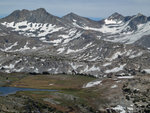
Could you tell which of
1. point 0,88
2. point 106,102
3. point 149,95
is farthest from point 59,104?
point 0,88

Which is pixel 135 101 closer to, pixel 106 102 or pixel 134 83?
pixel 106 102

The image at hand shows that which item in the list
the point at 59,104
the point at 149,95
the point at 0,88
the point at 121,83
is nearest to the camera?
the point at 59,104

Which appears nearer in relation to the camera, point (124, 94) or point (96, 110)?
point (96, 110)

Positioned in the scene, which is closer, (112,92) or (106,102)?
(106,102)

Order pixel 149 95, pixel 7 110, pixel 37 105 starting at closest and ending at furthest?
pixel 7 110 < pixel 37 105 < pixel 149 95

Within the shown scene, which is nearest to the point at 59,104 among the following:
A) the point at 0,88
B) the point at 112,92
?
the point at 112,92

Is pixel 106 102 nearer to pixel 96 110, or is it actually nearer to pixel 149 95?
pixel 96 110

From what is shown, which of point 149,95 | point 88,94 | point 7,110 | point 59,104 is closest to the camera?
point 7,110

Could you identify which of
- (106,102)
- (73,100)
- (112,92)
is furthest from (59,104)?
(112,92)

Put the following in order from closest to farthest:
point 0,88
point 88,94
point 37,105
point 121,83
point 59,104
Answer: point 37,105 < point 59,104 < point 88,94 < point 121,83 < point 0,88
